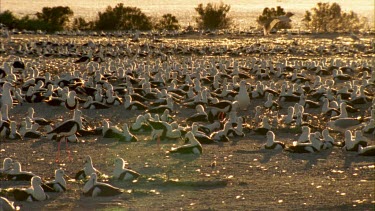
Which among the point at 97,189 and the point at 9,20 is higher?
the point at 97,189

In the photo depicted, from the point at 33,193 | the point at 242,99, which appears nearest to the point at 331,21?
the point at 242,99

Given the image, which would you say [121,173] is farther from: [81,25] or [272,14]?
[272,14]

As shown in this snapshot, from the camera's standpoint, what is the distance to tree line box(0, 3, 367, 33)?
6931 centimetres

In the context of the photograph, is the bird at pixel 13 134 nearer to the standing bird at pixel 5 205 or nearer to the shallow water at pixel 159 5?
the standing bird at pixel 5 205

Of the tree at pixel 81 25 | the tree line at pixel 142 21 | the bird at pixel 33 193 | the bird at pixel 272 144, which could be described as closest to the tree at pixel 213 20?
the tree line at pixel 142 21

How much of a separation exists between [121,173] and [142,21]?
5914 cm

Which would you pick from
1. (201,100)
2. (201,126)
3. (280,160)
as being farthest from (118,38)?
(280,160)

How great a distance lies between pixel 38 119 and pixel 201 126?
3.67m

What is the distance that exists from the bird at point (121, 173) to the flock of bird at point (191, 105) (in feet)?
0.05

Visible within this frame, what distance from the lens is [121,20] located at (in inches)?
2840

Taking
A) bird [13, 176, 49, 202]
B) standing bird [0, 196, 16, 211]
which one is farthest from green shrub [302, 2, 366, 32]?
standing bird [0, 196, 16, 211]

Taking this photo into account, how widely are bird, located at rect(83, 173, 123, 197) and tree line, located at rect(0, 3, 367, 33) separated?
5542 cm

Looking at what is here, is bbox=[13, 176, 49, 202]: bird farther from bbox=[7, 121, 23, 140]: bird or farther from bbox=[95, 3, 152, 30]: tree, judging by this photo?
bbox=[95, 3, 152, 30]: tree

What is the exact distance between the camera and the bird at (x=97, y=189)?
12.8 m
